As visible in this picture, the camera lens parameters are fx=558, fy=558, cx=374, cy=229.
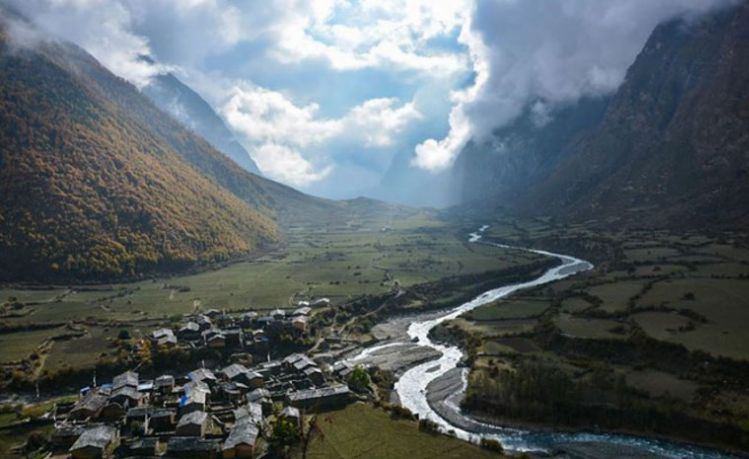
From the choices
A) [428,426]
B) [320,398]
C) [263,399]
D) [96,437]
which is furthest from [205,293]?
[428,426]

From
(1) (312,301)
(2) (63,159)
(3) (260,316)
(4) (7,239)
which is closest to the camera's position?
(3) (260,316)

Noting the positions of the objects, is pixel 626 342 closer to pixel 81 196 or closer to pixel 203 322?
pixel 203 322

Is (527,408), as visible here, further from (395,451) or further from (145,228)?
(145,228)

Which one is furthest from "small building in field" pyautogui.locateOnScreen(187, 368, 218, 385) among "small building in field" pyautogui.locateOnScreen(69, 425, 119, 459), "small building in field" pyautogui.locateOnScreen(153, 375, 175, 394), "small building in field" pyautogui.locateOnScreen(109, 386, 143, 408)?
"small building in field" pyautogui.locateOnScreen(69, 425, 119, 459)

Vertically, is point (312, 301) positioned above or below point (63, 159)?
below

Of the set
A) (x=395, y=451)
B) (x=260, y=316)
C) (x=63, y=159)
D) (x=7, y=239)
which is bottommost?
(x=395, y=451)

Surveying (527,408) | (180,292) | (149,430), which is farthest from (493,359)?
(180,292)

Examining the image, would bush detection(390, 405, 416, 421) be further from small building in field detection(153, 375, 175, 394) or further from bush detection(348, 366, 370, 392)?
small building in field detection(153, 375, 175, 394)

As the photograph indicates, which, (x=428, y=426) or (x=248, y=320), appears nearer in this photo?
(x=428, y=426)

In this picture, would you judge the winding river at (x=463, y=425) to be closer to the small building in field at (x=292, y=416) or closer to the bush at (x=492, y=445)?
the bush at (x=492, y=445)
